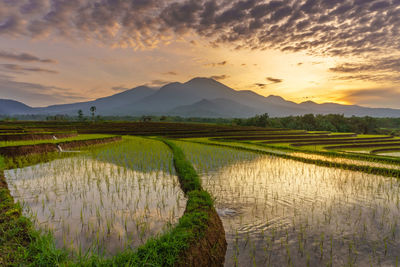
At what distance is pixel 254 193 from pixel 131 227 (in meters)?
4.60

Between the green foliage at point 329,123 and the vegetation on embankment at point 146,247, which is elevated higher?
the green foliage at point 329,123

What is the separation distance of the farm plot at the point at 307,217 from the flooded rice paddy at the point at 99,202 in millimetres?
1778

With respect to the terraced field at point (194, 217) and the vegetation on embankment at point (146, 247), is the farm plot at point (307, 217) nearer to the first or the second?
the terraced field at point (194, 217)

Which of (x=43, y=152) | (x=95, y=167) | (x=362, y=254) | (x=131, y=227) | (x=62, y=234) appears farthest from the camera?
(x=43, y=152)

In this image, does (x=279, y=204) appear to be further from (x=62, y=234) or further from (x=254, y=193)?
(x=62, y=234)

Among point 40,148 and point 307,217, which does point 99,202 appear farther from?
point 40,148

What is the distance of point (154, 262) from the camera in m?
3.36

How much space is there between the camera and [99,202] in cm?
648

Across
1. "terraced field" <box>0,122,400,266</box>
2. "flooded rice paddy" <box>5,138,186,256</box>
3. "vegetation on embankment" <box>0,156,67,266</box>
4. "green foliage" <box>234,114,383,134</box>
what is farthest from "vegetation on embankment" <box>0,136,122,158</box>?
"green foliage" <box>234,114,383,134</box>

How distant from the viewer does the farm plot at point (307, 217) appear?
434 centimetres

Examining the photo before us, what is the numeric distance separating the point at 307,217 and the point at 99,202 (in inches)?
245

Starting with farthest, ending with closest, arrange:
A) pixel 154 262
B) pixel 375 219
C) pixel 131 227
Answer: pixel 375 219 < pixel 131 227 < pixel 154 262

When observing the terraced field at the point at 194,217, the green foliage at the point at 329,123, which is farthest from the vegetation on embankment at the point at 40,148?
the green foliage at the point at 329,123

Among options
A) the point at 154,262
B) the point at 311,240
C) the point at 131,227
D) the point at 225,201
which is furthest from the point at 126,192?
the point at 311,240
